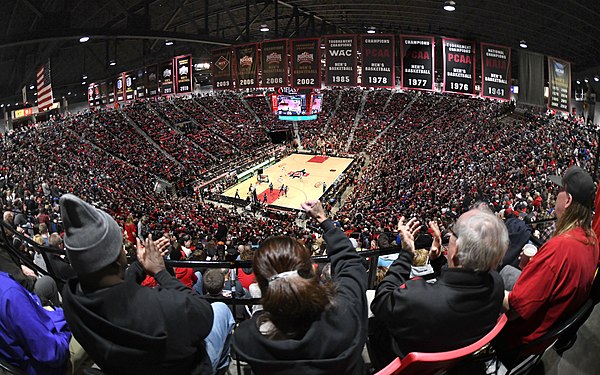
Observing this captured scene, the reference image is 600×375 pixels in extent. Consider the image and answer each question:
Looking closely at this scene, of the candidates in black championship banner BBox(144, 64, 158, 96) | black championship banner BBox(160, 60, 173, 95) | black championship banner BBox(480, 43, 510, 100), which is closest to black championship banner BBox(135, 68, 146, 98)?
black championship banner BBox(144, 64, 158, 96)

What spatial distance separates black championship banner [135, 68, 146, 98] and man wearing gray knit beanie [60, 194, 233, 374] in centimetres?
2090

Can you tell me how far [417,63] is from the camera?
14.0 m

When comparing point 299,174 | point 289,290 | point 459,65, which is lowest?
point 299,174

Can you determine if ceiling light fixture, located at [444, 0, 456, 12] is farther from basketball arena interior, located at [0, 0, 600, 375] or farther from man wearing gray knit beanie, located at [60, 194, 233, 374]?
man wearing gray knit beanie, located at [60, 194, 233, 374]

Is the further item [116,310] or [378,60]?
[378,60]

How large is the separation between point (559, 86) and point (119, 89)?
21.3 m

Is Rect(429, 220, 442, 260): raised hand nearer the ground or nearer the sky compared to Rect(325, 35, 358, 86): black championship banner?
nearer the ground

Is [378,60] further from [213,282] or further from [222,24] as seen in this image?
[222,24]

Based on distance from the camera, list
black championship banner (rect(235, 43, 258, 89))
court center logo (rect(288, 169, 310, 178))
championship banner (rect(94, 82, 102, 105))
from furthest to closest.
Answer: court center logo (rect(288, 169, 310, 178))
championship banner (rect(94, 82, 102, 105))
black championship banner (rect(235, 43, 258, 89))

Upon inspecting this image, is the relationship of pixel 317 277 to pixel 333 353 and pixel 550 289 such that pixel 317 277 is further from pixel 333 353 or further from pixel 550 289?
pixel 550 289

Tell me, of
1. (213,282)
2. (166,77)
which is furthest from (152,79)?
(213,282)

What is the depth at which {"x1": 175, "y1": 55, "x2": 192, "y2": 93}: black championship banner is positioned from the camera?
1880 centimetres

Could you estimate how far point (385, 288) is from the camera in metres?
2.41

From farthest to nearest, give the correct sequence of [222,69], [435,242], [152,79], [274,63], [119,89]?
1. [119,89]
2. [152,79]
3. [222,69]
4. [274,63]
5. [435,242]
